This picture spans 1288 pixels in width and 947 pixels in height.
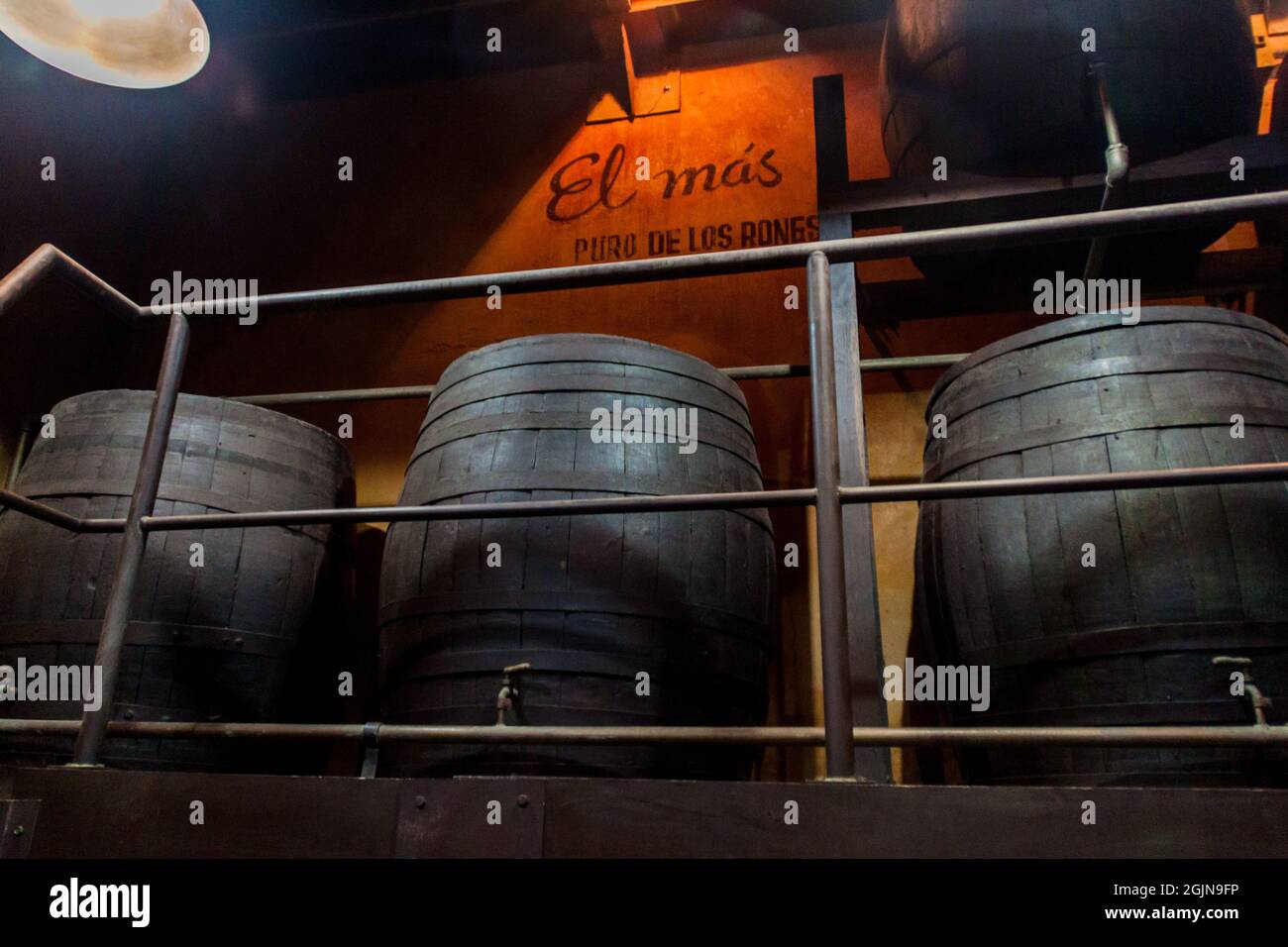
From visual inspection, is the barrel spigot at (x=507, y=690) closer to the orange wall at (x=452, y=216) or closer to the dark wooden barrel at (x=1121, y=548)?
the dark wooden barrel at (x=1121, y=548)

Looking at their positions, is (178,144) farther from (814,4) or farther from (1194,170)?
(1194,170)

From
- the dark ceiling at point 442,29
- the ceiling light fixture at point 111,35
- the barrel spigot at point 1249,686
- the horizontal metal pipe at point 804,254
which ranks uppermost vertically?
the dark ceiling at point 442,29

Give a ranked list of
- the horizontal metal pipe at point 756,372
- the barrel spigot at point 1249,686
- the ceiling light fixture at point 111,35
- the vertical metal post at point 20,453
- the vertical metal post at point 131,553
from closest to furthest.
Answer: the barrel spigot at point 1249,686 → the vertical metal post at point 131,553 → the ceiling light fixture at point 111,35 → the horizontal metal pipe at point 756,372 → the vertical metal post at point 20,453

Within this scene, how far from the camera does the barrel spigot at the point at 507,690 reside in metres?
1.67

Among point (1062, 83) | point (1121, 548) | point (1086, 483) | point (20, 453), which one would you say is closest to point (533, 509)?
point (1086, 483)

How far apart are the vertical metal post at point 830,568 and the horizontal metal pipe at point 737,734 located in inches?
1.5

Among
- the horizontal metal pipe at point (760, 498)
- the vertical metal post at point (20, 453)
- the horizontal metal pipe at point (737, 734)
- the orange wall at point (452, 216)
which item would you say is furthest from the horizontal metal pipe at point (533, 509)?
the vertical metal post at point (20, 453)

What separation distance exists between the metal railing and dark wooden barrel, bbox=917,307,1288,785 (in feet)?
1.14

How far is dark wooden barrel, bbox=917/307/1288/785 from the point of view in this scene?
1630 millimetres

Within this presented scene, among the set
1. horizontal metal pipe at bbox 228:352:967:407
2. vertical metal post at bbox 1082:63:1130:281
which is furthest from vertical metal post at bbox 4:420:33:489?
vertical metal post at bbox 1082:63:1130:281

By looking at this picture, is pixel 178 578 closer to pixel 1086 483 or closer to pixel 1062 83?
pixel 1086 483

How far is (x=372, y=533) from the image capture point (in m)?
3.48
